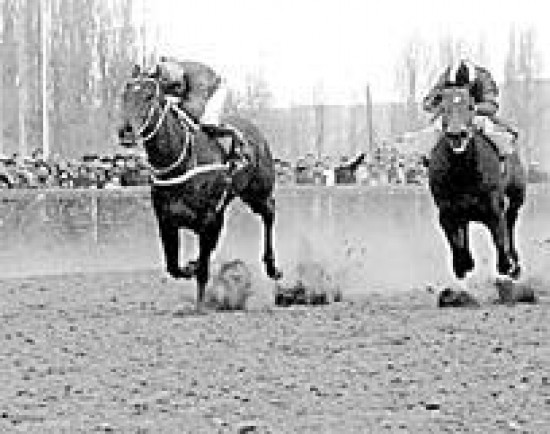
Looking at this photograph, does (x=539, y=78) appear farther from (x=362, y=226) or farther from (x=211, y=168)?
(x=211, y=168)

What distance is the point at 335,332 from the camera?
11.8 metres

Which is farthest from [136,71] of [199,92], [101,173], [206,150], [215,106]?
[101,173]

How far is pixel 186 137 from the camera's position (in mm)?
13922

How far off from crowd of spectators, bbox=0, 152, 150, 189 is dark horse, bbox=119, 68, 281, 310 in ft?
37.5

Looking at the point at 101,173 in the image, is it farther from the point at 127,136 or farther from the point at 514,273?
the point at 127,136

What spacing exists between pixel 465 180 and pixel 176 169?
2872 mm

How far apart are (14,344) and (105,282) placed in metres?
8.03

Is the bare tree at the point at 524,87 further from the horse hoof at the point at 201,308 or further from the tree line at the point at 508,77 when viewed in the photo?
the horse hoof at the point at 201,308

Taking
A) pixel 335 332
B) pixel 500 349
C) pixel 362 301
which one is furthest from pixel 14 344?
pixel 362 301

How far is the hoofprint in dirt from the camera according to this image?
7.50 m

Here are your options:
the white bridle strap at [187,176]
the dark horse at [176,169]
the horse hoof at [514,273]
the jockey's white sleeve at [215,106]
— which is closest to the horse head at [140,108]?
the dark horse at [176,169]

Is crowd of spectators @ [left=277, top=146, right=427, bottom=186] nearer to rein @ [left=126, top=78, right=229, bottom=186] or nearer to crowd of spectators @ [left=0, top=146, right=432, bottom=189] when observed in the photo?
crowd of spectators @ [left=0, top=146, right=432, bottom=189]

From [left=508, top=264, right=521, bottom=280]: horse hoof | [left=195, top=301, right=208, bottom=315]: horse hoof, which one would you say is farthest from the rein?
[left=508, top=264, right=521, bottom=280]: horse hoof

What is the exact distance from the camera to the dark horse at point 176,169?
43.9 ft
